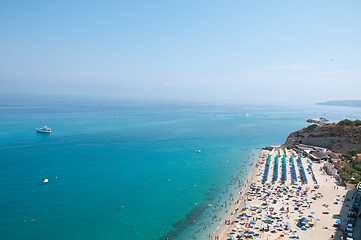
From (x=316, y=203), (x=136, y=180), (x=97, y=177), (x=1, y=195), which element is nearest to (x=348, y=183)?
(x=316, y=203)

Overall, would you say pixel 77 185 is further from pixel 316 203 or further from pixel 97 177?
pixel 316 203

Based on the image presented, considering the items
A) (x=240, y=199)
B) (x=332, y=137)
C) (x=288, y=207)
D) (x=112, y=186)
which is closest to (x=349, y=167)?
(x=332, y=137)

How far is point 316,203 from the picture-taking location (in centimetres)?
3031

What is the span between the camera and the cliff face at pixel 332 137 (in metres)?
54.2

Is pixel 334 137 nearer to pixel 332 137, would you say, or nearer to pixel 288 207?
pixel 332 137

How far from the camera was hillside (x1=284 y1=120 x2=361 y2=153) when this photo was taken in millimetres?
54250

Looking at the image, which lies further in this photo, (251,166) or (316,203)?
(251,166)

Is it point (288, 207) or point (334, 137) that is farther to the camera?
point (334, 137)

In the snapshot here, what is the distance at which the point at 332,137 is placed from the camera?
5791 centimetres

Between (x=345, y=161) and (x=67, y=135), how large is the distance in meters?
76.0

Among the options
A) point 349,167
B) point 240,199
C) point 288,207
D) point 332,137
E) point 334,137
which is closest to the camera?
point 288,207

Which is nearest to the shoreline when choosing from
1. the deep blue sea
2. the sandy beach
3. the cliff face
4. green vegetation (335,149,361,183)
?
the sandy beach

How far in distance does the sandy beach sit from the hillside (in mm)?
16797

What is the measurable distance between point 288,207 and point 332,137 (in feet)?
126
